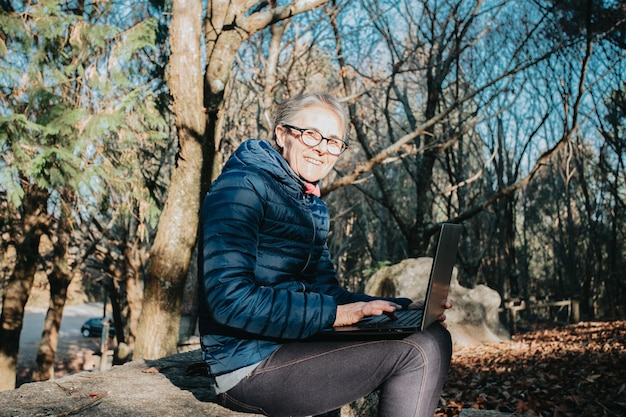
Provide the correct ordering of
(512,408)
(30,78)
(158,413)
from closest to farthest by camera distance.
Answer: (158,413) → (512,408) → (30,78)

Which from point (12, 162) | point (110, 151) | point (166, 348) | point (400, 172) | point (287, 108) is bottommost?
point (166, 348)

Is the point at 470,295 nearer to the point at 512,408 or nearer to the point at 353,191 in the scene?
the point at 512,408

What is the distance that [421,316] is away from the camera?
1888 millimetres

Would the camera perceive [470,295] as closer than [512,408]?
No

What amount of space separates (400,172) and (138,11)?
1542 centimetres

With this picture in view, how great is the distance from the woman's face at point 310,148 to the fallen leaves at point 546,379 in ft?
10.6

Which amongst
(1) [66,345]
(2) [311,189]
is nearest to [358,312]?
(2) [311,189]

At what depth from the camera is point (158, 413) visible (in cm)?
193

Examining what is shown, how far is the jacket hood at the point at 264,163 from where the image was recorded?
1.97 m

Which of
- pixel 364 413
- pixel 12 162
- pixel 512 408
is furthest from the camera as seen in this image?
pixel 12 162

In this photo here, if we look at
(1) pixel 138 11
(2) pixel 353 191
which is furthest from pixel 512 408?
(2) pixel 353 191

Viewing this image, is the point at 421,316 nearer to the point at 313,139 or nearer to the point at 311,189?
the point at 311,189

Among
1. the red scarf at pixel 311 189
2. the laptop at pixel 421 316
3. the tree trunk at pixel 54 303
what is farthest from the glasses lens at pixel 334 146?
the tree trunk at pixel 54 303

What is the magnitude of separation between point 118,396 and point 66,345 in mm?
25157
